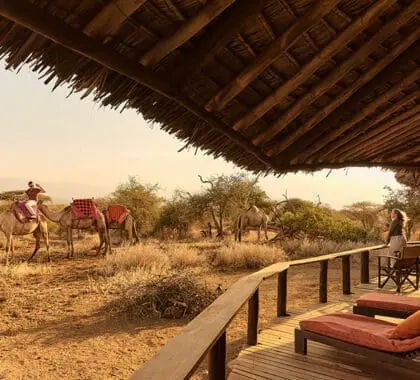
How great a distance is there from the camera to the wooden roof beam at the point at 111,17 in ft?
5.75

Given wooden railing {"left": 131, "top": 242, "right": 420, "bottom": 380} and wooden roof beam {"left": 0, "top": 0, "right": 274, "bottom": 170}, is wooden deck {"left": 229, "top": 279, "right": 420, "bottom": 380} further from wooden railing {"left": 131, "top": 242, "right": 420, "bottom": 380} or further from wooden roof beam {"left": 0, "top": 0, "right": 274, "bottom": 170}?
wooden roof beam {"left": 0, "top": 0, "right": 274, "bottom": 170}

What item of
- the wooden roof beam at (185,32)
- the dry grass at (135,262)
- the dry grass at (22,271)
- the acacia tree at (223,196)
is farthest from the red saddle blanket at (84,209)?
the wooden roof beam at (185,32)

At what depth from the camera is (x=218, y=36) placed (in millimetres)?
2215

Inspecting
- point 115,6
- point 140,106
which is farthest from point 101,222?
point 115,6

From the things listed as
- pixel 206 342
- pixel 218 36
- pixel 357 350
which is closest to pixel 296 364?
pixel 357 350

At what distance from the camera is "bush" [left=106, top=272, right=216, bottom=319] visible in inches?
273

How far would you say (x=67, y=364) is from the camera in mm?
4844

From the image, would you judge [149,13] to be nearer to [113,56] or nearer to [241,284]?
[113,56]

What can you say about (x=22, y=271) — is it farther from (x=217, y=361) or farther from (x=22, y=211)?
(x=217, y=361)

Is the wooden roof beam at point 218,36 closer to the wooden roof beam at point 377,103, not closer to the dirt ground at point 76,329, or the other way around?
the wooden roof beam at point 377,103

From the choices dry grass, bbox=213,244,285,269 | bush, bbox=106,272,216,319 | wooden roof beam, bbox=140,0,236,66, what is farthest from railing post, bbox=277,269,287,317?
dry grass, bbox=213,244,285,269

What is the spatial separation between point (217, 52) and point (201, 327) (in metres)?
1.57

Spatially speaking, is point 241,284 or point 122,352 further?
point 122,352

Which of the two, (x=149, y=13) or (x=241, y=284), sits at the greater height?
(x=149, y=13)
